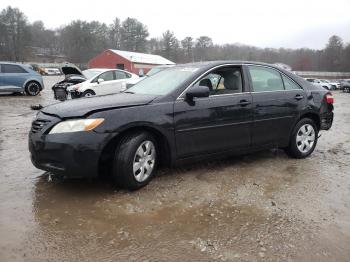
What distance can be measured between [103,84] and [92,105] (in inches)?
409

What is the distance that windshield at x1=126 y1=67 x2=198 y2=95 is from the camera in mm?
4543

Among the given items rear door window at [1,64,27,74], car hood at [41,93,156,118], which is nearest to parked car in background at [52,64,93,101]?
rear door window at [1,64,27,74]

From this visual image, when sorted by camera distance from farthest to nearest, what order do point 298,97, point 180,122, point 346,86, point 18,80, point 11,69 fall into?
point 346,86 < point 18,80 < point 11,69 < point 298,97 < point 180,122

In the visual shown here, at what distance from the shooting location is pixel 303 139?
566 centimetres

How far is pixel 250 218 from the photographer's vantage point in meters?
3.44

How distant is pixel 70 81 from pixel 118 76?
3360mm

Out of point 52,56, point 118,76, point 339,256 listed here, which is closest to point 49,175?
point 339,256

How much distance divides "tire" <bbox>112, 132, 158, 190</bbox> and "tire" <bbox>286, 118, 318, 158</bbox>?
2476mm

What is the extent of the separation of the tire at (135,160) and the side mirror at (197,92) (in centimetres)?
70

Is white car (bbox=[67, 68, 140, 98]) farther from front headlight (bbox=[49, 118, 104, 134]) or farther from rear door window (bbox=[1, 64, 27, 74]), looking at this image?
front headlight (bbox=[49, 118, 104, 134])

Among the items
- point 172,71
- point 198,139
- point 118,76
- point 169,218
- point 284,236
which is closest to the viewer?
point 284,236

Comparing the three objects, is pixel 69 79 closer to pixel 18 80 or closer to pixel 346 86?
pixel 18 80

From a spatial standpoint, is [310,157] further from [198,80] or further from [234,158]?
[198,80]

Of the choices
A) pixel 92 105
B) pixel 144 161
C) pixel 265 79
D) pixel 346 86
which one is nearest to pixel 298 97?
pixel 265 79
